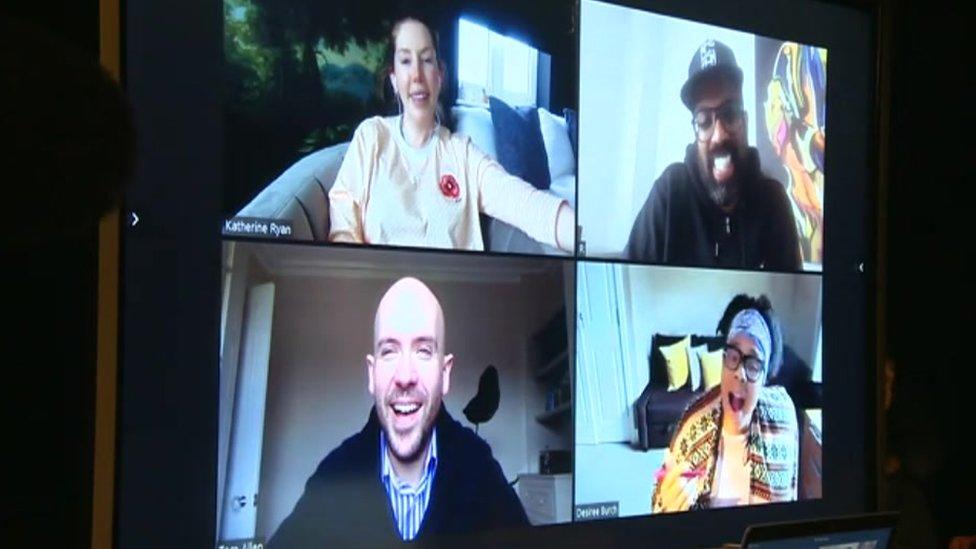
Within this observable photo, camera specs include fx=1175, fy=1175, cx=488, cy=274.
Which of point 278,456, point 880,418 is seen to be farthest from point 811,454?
point 278,456

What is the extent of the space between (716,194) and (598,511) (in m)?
0.64

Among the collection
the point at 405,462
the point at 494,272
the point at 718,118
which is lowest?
the point at 405,462

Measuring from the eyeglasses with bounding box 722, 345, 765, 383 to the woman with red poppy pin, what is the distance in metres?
0.54

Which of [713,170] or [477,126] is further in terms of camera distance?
[713,170]

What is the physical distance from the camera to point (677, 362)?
2.12 metres

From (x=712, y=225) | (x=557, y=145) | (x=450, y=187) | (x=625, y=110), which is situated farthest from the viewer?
(x=712, y=225)

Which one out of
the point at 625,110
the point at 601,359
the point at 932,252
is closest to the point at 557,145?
the point at 625,110

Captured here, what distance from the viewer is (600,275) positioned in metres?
2.01

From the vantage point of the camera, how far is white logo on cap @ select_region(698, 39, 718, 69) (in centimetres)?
221

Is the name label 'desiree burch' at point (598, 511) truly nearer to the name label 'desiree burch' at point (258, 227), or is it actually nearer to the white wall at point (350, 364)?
the white wall at point (350, 364)

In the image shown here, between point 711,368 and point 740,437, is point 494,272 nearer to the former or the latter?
point 711,368

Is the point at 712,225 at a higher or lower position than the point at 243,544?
higher

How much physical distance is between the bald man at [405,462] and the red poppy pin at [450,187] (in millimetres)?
152

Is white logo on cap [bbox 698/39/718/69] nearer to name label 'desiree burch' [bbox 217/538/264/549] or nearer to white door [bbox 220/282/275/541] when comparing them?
white door [bbox 220/282/275/541]
